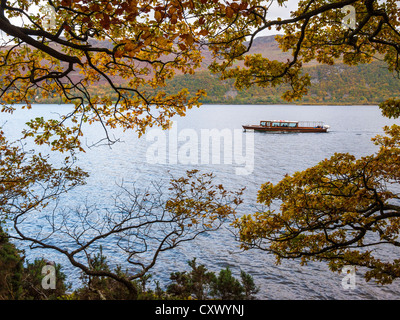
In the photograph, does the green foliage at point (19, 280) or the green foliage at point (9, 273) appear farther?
the green foliage at point (19, 280)

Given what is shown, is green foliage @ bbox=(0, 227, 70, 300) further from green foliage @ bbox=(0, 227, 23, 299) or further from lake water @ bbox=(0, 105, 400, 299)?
Result: lake water @ bbox=(0, 105, 400, 299)

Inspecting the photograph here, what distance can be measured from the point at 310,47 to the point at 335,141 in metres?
63.3

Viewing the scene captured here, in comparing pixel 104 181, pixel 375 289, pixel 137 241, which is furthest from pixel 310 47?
pixel 104 181

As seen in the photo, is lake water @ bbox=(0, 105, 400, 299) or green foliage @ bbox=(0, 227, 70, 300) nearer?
green foliage @ bbox=(0, 227, 70, 300)

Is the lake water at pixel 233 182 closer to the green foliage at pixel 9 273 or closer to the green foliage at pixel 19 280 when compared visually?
the green foliage at pixel 19 280

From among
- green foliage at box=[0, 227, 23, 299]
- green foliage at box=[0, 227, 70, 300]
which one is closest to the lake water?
green foliage at box=[0, 227, 70, 300]

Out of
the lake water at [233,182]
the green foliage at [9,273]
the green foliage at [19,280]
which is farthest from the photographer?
the lake water at [233,182]

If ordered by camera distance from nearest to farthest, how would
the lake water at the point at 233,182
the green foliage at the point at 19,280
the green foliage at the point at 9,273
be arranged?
the green foliage at the point at 9,273
the green foliage at the point at 19,280
the lake water at the point at 233,182

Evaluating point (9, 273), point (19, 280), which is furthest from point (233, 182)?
point (9, 273)

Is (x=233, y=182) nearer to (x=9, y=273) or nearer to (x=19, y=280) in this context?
(x=19, y=280)

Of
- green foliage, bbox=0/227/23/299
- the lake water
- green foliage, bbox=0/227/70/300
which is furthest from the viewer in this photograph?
the lake water

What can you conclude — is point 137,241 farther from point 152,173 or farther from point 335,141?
point 335,141

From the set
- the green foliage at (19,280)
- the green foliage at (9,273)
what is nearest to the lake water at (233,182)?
the green foliage at (19,280)

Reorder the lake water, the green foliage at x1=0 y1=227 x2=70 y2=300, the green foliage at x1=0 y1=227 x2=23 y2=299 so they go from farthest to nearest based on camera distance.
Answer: the lake water < the green foliage at x1=0 y1=227 x2=70 y2=300 < the green foliage at x1=0 y1=227 x2=23 y2=299
